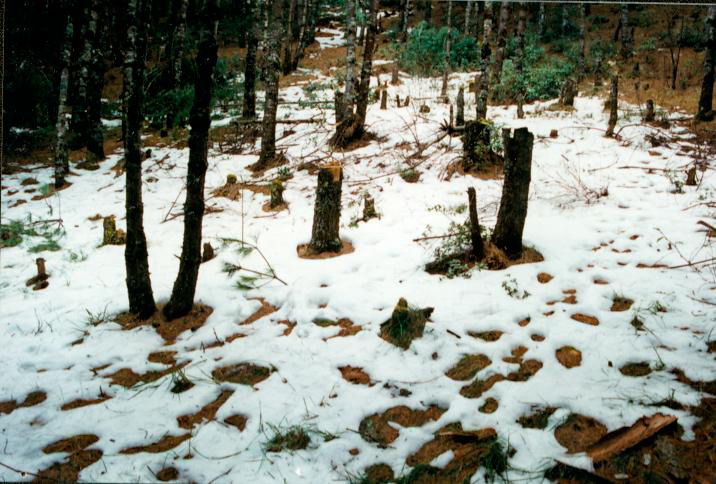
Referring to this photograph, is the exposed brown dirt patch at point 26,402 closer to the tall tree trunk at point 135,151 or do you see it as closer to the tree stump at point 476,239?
the tall tree trunk at point 135,151

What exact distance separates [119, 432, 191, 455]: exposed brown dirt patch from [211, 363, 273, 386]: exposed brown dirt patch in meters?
0.63

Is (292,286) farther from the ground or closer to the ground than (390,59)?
closer to the ground

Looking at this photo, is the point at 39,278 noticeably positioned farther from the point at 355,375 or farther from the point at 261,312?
the point at 355,375

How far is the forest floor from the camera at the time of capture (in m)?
2.67

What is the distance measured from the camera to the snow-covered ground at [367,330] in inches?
111

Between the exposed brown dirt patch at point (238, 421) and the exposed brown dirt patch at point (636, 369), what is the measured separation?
9.14 ft

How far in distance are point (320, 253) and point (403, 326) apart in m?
2.05

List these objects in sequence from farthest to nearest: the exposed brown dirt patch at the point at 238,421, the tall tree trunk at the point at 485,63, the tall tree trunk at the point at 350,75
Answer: the tall tree trunk at the point at 350,75
the tall tree trunk at the point at 485,63
the exposed brown dirt patch at the point at 238,421

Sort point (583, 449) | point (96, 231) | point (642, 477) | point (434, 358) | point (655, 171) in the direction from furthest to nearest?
point (96, 231) < point (655, 171) < point (434, 358) < point (583, 449) < point (642, 477)

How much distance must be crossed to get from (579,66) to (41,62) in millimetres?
19250

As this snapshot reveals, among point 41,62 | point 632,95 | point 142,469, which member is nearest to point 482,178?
point 142,469

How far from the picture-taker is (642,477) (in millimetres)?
2293

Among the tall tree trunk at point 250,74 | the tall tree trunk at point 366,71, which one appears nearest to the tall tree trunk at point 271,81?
the tall tree trunk at point 366,71

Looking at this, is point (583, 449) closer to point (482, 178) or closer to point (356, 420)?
point (356, 420)
